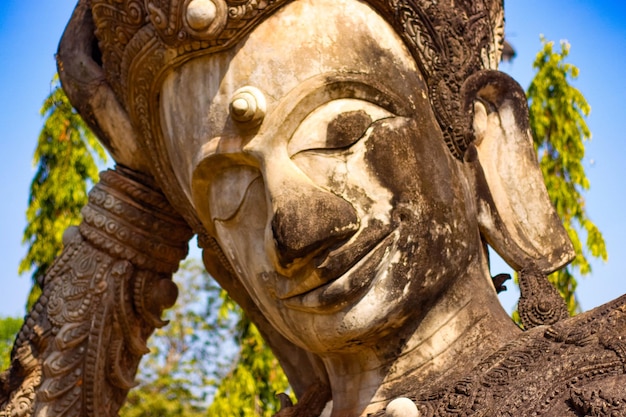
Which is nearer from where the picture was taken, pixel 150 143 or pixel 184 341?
pixel 150 143

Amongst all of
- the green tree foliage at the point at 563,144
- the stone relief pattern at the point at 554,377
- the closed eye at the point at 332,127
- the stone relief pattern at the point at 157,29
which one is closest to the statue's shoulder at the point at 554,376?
the stone relief pattern at the point at 554,377

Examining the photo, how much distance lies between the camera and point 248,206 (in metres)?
3.75

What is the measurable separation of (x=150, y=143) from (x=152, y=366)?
569 inches

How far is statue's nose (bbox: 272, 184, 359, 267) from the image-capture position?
3.49m

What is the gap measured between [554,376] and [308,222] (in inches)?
35.5

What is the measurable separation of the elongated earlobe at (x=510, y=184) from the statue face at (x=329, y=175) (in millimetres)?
173

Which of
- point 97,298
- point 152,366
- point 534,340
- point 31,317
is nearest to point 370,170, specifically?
point 534,340

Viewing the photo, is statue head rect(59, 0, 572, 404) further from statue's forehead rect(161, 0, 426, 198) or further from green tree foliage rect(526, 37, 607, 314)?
green tree foliage rect(526, 37, 607, 314)

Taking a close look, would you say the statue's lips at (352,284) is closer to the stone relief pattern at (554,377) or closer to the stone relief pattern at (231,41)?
the stone relief pattern at (554,377)

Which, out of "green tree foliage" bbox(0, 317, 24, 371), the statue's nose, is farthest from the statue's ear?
"green tree foliage" bbox(0, 317, 24, 371)

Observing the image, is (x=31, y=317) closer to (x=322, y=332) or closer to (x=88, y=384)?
(x=88, y=384)

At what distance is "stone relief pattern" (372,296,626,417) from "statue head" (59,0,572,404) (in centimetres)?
32

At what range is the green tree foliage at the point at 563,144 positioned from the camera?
9.55 m

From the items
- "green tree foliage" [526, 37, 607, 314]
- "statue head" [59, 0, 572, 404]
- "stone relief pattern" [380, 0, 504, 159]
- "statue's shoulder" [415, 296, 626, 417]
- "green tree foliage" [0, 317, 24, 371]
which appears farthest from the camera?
"green tree foliage" [0, 317, 24, 371]
